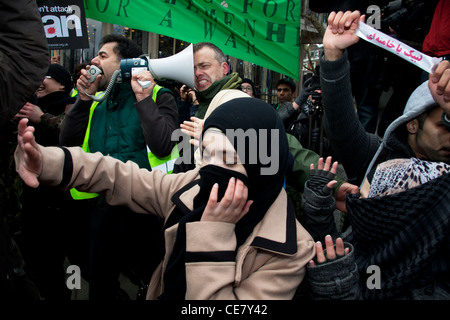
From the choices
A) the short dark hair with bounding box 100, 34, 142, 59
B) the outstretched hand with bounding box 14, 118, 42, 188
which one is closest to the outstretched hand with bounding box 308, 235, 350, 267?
the outstretched hand with bounding box 14, 118, 42, 188

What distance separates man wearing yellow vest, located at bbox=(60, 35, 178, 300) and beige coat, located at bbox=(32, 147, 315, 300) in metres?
0.73

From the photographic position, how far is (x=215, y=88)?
2.62 metres

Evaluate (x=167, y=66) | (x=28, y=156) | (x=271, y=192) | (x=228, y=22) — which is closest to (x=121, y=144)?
(x=167, y=66)

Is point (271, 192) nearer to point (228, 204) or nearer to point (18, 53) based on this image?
point (228, 204)

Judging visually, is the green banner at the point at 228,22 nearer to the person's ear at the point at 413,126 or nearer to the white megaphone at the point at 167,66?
the white megaphone at the point at 167,66

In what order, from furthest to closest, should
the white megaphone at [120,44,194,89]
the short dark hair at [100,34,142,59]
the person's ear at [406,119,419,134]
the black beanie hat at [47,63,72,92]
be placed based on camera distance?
1. the black beanie hat at [47,63,72,92]
2. the short dark hair at [100,34,142,59]
3. the white megaphone at [120,44,194,89]
4. the person's ear at [406,119,419,134]

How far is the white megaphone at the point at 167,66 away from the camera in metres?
2.55

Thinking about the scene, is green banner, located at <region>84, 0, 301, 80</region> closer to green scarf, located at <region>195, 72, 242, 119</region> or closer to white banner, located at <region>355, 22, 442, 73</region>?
green scarf, located at <region>195, 72, 242, 119</region>

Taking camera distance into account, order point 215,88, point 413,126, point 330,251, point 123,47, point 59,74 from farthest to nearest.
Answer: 1. point 59,74
2. point 123,47
3. point 215,88
4. point 413,126
5. point 330,251

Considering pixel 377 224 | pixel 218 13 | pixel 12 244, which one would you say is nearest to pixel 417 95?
pixel 377 224

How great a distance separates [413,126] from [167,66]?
5.39 ft

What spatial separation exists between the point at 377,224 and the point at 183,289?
0.76 metres

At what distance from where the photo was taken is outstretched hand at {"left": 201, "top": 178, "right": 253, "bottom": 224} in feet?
4.23
